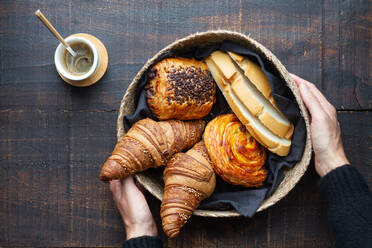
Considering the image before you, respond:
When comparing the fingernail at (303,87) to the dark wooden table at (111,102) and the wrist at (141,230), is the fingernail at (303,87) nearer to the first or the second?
the dark wooden table at (111,102)

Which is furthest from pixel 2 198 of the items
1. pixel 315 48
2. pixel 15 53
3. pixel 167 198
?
pixel 315 48

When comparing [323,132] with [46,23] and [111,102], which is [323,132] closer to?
[111,102]

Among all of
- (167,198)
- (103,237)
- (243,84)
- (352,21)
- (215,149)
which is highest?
(352,21)

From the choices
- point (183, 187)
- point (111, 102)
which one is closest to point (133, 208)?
point (183, 187)

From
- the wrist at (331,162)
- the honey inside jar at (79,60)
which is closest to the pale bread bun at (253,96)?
the wrist at (331,162)

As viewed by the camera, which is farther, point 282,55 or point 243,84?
point 282,55

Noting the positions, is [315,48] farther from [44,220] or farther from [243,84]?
[44,220]

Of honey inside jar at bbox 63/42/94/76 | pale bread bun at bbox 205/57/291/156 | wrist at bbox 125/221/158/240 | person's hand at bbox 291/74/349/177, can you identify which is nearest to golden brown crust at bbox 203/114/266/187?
pale bread bun at bbox 205/57/291/156
